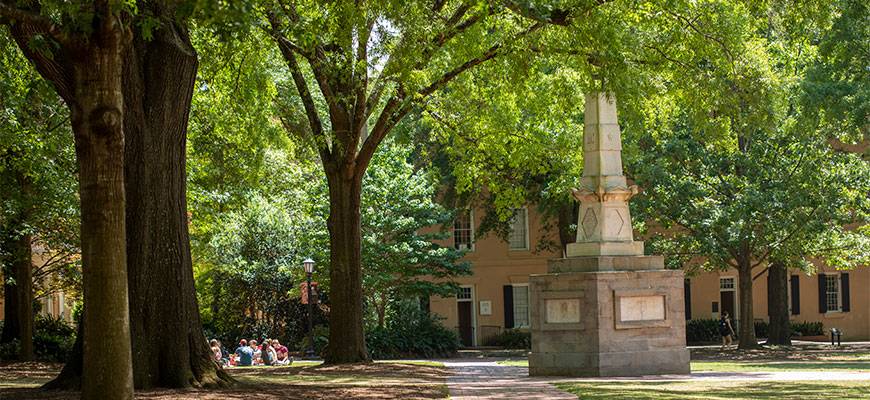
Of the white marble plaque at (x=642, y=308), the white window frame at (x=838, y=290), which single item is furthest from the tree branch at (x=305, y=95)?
the white window frame at (x=838, y=290)

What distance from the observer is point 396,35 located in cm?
1945

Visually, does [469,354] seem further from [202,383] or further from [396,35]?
[202,383]

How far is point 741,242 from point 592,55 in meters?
20.5

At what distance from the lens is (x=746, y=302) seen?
36969 mm

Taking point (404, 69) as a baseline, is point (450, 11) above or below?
above

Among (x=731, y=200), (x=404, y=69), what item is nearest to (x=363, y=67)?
(x=404, y=69)

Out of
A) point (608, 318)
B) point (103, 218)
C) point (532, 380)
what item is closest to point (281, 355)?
point (608, 318)

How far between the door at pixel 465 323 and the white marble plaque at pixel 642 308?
27.9 meters

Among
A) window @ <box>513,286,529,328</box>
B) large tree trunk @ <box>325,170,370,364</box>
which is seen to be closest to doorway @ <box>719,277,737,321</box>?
window @ <box>513,286,529,328</box>

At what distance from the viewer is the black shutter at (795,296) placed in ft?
159

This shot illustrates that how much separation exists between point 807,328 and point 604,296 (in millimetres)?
30718

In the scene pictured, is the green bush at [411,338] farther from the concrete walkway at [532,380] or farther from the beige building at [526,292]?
the concrete walkway at [532,380]

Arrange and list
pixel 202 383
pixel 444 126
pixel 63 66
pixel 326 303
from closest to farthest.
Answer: pixel 63 66 → pixel 202 383 → pixel 444 126 → pixel 326 303

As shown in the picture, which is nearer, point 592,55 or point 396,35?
point 592,55
